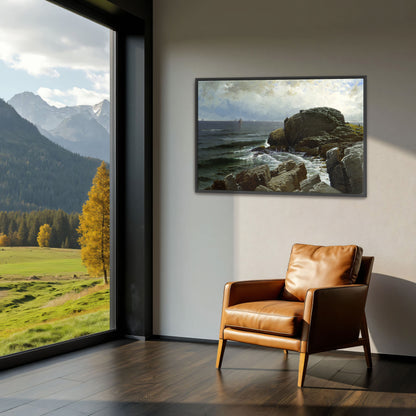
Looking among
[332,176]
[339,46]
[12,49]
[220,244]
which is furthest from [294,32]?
[12,49]

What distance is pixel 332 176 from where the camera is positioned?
169 inches

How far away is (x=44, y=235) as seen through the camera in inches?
155

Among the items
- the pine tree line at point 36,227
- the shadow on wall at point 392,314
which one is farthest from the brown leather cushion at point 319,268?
the pine tree line at point 36,227

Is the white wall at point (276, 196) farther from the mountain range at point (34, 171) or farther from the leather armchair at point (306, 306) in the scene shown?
the mountain range at point (34, 171)

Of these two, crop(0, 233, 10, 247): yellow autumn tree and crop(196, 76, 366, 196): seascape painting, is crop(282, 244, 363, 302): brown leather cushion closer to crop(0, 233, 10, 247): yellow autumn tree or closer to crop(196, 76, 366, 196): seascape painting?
crop(196, 76, 366, 196): seascape painting

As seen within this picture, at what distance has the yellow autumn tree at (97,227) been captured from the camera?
4.36m

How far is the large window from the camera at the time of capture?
146 inches

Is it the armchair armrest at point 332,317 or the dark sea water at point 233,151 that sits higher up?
the dark sea water at point 233,151

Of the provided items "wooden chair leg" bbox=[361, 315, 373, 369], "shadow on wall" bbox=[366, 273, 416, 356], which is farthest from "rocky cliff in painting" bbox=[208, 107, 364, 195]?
"wooden chair leg" bbox=[361, 315, 373, 369]

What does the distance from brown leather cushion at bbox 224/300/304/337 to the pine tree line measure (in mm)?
1307

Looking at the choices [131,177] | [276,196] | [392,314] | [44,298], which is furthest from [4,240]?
[392,314]

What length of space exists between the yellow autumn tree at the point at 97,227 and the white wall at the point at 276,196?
0.42m

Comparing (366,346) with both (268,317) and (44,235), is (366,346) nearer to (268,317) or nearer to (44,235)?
(268,317)

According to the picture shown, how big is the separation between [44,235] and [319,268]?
1.90 meters
